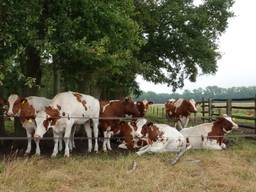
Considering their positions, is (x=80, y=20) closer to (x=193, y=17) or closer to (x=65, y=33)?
(x=65, y=33)

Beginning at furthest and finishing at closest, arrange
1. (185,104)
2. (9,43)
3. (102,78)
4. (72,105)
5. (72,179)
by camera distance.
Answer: (102,78)
(185,104)
(72,105)
(9,43)
(72,179)

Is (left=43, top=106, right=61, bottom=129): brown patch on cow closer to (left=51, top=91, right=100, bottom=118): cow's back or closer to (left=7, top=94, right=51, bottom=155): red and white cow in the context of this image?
(left=51, top=91, right=100, bottom=118): cow's back

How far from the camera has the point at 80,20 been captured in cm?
1548

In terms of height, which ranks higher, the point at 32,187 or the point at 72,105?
the point at 72,105

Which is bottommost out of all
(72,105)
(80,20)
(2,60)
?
(72,105)

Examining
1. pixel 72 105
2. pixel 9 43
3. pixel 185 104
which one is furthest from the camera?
pixel 185 104

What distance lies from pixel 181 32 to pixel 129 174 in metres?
17.4

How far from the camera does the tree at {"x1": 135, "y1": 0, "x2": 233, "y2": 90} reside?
90.4ft

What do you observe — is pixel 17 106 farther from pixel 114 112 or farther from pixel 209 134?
pixel 209 134

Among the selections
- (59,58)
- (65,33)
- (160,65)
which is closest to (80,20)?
(65,33)

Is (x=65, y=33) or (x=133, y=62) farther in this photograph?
(x=133, y=62)

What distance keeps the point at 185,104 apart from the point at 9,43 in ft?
41.0

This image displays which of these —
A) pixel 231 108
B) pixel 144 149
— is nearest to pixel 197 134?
pixel 144 149

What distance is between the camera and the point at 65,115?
16000 millimetres
